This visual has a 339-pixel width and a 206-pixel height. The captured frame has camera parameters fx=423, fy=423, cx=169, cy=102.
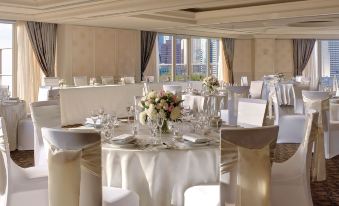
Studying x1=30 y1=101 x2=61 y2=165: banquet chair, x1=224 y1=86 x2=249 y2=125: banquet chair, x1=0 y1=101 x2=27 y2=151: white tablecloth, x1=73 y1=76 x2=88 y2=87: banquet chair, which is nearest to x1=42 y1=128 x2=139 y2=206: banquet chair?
x1=30 y1=101 x2=61 y2=165: banquet chair

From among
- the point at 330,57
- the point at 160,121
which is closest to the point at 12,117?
the point at 160,121

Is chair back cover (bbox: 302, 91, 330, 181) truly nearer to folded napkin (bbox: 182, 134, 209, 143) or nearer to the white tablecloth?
folded napkin (bbox: 182, 134, 209, 143)

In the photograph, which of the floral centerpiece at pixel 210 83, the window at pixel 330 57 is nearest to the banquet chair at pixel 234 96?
the floral centerpiece at pixel 210 83

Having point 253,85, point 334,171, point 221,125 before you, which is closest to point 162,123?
point 221,125

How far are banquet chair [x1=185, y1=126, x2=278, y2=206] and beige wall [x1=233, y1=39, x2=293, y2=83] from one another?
14861mm

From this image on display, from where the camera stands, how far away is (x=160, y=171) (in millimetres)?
3438

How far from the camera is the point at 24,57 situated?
11312 millimetres

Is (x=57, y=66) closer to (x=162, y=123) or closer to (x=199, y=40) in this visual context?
(x=199, y=40)

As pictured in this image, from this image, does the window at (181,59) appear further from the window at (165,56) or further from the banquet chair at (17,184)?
the banquet chair at (17,184)

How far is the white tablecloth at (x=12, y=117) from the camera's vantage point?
6764 mm

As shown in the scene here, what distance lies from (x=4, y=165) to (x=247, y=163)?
196 centimetres

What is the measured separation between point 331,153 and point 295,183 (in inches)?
130

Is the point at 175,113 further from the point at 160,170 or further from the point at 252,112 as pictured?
the point at 252,112

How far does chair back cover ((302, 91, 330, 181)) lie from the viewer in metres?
5.21
